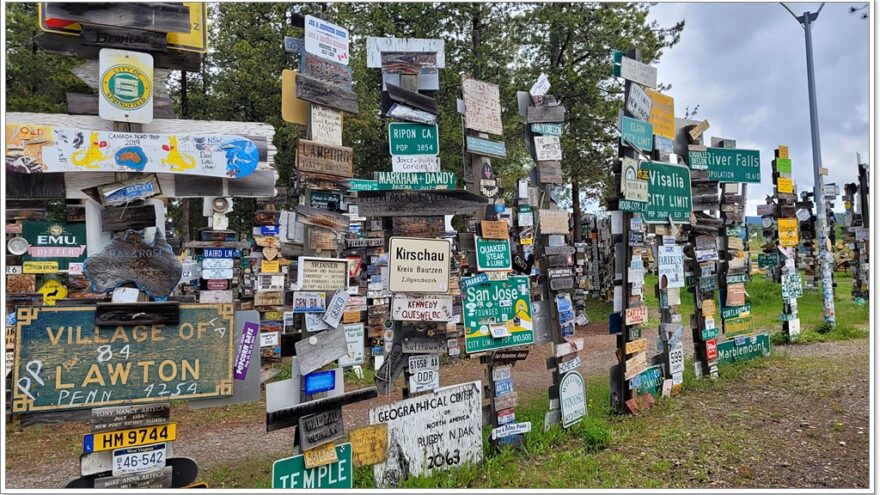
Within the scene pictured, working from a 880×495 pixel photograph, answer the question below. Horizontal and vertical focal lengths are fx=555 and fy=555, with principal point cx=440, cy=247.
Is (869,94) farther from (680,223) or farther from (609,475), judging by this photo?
(609,475)

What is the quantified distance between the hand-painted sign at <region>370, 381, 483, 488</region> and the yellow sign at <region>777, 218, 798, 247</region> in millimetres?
8819

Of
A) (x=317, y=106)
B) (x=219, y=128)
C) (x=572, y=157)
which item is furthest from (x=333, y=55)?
(x=572, y=157)

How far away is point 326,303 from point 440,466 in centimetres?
194

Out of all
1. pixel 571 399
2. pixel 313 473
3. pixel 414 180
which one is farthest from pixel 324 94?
pixel 571 399

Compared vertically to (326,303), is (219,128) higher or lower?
higher

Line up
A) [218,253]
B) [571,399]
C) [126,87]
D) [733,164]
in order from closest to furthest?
[126,87]
[571,399]
[733,164]
[218,253]

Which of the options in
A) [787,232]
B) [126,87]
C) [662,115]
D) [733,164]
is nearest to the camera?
[126,87]

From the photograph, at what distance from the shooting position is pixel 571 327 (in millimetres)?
6719

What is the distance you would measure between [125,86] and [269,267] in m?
7.95

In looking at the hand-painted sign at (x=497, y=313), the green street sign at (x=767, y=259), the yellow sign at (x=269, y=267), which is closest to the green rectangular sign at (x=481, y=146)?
the hand-painted sign at (x=497, y=313)

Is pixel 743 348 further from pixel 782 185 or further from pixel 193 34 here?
pixel 193 34

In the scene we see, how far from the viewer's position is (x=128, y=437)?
3.72 meters

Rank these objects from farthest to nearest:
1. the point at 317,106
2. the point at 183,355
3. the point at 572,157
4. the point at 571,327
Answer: the point at 572,157 → the point at 571,327 → the point at 317,106 → the point at 183,355

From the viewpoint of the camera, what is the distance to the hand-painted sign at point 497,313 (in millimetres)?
5789
